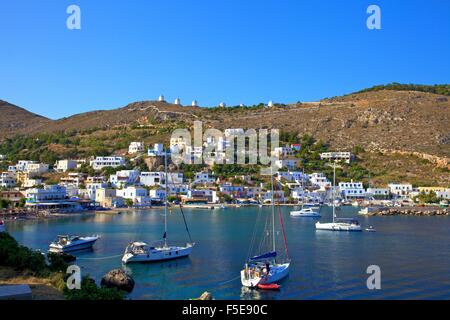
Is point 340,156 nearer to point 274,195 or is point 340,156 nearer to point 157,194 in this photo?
point 274,195

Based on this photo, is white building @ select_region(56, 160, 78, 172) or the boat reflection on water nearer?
the boat reflection on water

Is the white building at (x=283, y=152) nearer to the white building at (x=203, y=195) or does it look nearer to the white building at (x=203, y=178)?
the white building at (x=203, y=178)

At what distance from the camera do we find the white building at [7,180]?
220 ft

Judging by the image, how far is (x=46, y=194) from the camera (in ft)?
181

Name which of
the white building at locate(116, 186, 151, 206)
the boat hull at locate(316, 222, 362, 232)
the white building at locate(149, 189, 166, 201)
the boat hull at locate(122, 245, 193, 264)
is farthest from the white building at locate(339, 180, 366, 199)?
Result: the boat hull at locate(122, 245, 193, 264)

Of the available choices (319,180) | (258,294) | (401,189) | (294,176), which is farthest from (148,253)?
(294,176)

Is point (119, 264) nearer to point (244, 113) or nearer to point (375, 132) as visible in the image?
point (375, 132)

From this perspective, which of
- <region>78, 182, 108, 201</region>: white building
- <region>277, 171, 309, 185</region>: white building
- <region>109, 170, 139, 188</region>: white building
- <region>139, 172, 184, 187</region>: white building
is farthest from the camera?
<region>277, 171, 309, 185</region>: white building

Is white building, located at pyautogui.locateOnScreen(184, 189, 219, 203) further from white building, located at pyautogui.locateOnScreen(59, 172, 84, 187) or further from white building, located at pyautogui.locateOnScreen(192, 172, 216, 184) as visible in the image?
white building, located at pyautogui.locateOnScreen(59, 172, 84, 187)

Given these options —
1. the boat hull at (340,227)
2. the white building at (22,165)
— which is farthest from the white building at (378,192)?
the white building at (22,165)

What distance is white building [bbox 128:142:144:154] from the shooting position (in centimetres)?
8338

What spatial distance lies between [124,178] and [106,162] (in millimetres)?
9007

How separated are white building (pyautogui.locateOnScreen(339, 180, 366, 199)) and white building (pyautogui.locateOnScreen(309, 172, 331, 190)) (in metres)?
2.13

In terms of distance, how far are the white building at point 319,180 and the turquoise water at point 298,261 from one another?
31651 millimetres
